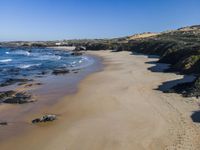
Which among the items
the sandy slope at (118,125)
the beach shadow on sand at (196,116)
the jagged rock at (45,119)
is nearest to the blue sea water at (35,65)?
the sandy slope at (118,125)

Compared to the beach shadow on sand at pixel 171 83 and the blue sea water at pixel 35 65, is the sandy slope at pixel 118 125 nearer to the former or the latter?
the beach shadow on sand at pixel 171 83

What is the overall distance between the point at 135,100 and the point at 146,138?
696cm

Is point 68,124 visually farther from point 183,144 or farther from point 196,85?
point 196,85

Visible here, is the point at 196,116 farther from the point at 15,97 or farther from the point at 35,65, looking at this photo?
the point at 35,65

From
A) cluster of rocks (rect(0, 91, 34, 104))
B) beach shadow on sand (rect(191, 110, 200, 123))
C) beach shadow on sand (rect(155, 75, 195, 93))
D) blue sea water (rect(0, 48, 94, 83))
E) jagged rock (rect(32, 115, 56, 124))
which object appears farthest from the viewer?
blue sea water (rect(0, 48, 94, 83))

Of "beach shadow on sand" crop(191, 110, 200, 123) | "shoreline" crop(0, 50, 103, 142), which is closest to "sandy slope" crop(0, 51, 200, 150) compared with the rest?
"beach shadow on sand" crop(191, 110, 200, 123)

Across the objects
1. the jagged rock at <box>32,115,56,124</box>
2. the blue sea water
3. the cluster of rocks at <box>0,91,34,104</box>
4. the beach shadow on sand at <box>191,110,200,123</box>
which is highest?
the beach shadow on sand at <box>191,110,200,123</box>

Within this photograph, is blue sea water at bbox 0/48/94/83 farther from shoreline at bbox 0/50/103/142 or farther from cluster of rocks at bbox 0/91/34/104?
cluster of rocks at bbox 0/91/34/104

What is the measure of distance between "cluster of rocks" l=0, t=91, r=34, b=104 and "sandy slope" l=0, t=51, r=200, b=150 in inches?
104

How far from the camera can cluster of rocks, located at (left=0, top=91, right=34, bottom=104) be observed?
21.9 meters

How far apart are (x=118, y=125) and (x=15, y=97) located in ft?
32.1

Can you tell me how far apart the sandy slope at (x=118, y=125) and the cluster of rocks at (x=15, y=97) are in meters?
2.63

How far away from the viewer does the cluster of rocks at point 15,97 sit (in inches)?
862

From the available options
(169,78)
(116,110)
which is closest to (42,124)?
(116,110)
